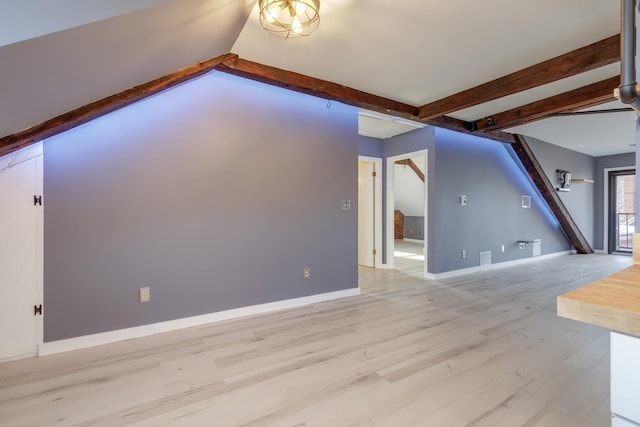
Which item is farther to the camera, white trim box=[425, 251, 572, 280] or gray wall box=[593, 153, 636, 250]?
gray wall box=[593, 153, 636, 250]

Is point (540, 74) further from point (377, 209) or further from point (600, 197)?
point (600, 197)

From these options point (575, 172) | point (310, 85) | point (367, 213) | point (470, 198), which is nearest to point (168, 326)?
point (310, 85)

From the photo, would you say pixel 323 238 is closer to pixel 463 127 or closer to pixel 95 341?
pixel 95 341

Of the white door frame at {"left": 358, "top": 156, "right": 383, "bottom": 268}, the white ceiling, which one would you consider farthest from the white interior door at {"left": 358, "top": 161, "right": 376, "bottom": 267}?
the white ceiling

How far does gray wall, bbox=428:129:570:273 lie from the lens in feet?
15.7

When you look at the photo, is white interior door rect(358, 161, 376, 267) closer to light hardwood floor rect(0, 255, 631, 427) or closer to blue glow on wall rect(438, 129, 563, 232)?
blue glow on wall rect(438, 129, 563, 232)

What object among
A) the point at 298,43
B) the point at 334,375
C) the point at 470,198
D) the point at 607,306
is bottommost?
the point at 334,375

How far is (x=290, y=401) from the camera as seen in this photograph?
1.69 m

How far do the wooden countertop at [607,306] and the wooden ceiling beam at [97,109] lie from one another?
2.81 meters

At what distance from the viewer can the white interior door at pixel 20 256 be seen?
85.1 inches

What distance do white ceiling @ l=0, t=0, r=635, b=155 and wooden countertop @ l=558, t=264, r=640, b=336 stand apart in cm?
173

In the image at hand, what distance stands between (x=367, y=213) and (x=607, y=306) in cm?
507

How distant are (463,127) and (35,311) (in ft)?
18.5

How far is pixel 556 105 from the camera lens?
3.75m
